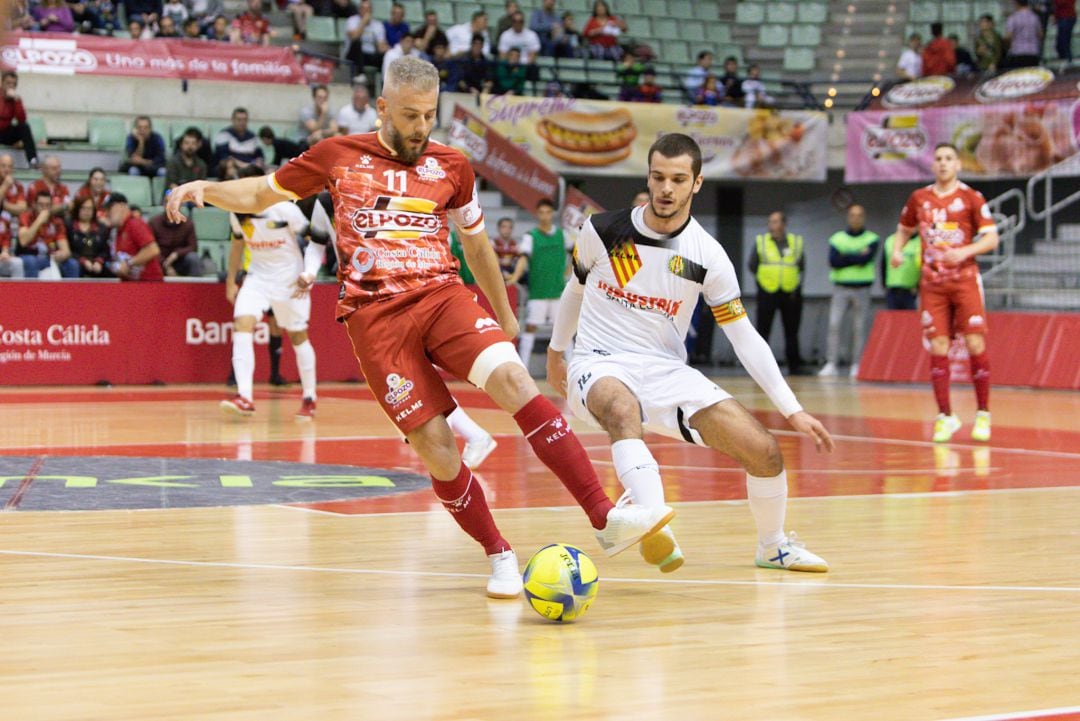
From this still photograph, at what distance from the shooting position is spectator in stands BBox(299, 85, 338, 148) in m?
22.1

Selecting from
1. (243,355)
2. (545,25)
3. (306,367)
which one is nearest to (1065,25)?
(545,25)

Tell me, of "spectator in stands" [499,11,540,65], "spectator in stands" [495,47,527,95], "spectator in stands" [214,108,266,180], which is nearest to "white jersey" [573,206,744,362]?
"spectator in stands" [214,108,266,180]

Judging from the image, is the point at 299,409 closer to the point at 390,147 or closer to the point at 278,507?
the point at 278,507

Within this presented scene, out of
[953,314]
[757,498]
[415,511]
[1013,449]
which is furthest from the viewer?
[953,314]

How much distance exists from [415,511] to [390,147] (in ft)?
9.39

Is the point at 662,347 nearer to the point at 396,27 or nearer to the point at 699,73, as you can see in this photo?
the point at 396,27

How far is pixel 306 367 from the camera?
49.9 feet

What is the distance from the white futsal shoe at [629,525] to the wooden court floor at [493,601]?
Answer: 0.81ft

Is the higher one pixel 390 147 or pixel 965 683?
pixel 390 147

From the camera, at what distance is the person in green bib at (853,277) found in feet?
76.5

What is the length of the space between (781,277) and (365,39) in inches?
282

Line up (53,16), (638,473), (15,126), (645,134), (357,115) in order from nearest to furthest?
(638,473) → (15,126) → (53,16) → (357,115) → (645,134)

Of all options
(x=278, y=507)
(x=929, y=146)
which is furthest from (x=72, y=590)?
(x=929, y=146)

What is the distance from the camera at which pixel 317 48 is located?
25031 mm
